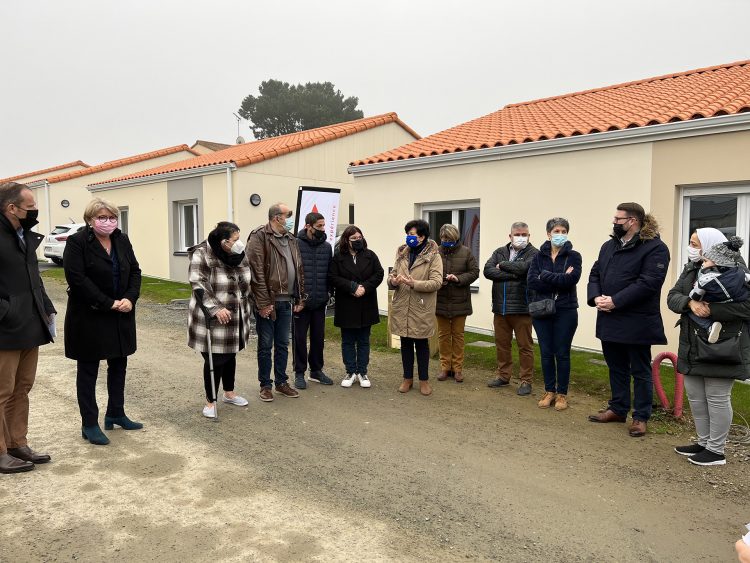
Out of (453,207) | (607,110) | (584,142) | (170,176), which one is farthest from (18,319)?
(170,176)

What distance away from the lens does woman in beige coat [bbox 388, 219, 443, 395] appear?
255 inches

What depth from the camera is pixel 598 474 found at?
4348mm

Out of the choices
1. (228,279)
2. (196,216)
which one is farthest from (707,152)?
(196,216)

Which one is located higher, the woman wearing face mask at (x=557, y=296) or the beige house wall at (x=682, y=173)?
the beige house wall at (x=682, y=173)

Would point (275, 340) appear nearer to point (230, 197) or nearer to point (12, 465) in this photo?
point (12, 465)

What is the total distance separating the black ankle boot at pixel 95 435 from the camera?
15.7 ft

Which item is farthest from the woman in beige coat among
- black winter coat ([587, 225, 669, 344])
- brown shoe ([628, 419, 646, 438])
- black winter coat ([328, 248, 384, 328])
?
brown shoe ([628, 419, 646, 438])

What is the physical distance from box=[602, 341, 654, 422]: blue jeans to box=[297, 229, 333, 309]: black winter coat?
3124 mm

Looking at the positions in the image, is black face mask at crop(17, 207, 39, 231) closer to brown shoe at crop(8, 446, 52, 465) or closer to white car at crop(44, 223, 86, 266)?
brown shoe at crop(8, 446, 52, 465)

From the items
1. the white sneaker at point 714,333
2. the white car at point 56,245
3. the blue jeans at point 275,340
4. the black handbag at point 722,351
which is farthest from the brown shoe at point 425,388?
the white car at point 56,245

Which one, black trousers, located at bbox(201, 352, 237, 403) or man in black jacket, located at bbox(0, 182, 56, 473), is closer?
man in black jacket, located at bbox(0, 182, 56, 473)

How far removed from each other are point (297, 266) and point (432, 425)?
229 centimetres

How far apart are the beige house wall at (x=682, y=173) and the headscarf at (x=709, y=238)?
3.25m

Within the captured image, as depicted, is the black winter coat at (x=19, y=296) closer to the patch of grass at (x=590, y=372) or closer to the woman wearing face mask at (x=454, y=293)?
the woman wearing face mask at (x=454, y=293)
